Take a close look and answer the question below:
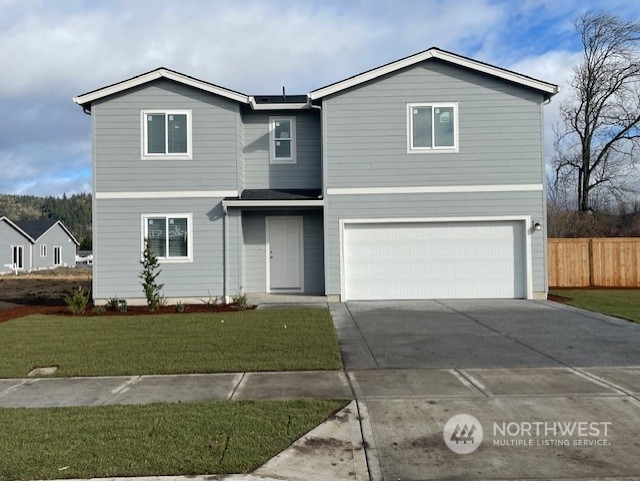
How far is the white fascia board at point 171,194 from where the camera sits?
48.2ft

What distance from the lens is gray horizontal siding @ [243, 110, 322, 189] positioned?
15.7 meters

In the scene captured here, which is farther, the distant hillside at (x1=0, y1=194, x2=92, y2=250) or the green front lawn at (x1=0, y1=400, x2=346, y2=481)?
the distant hillside at (x1=0, y1=194, x2=92, y2=250)

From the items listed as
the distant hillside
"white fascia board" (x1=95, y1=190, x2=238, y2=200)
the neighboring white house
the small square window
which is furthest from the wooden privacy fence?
the distant hillside

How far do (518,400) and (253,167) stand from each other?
37.5 feet

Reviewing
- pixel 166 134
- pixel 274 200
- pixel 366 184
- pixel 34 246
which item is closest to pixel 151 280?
pixel 274 200

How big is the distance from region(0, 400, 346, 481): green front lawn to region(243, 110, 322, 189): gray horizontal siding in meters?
10.4

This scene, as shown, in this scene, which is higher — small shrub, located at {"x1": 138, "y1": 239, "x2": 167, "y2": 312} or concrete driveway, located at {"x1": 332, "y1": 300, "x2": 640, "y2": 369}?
small shrub, located at {"x1": 138, "y1": 239, "x2": 167, "y2": 312}

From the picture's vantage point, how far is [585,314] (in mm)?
12133

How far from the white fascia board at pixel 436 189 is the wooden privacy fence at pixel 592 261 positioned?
18.8 feet

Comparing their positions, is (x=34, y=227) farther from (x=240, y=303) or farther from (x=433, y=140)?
(x=433, y=140)

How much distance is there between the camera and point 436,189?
1459cm

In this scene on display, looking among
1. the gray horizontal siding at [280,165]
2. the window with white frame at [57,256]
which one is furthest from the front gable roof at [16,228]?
the gray horizontal siding at [280,165]

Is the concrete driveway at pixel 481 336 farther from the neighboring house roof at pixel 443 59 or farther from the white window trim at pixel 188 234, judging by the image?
the neighboring house roof at pixel 443 59

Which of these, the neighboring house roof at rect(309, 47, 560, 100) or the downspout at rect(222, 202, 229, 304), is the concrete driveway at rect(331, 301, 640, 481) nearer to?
the downspout at rect(222, 202, 229, 304)
